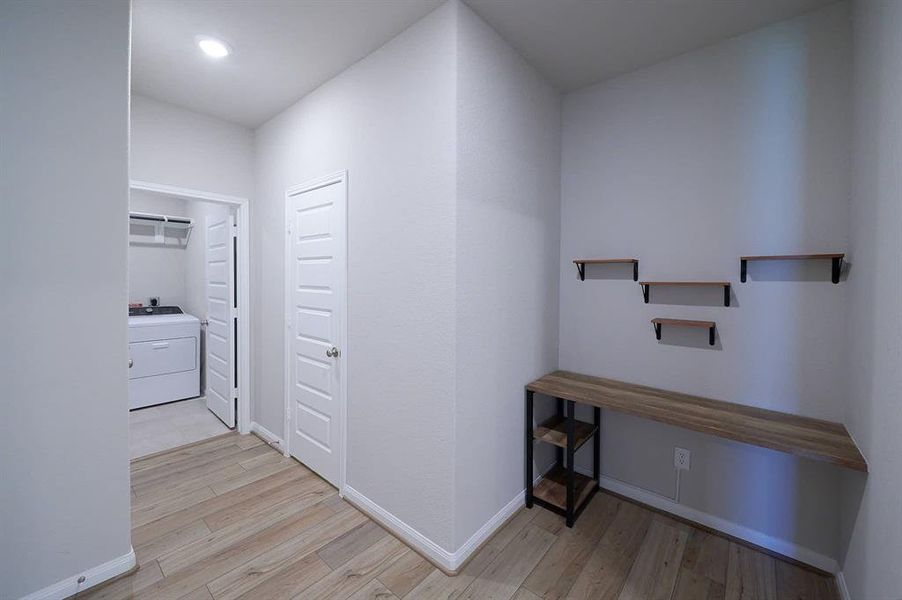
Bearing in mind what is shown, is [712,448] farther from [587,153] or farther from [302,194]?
[302,194]

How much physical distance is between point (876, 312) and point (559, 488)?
1796 mm

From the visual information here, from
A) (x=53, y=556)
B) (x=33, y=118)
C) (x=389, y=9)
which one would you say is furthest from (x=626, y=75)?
(x=53, y=556)

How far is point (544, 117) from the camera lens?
242 centimetres

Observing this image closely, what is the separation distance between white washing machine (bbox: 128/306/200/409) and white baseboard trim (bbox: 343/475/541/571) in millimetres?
3081

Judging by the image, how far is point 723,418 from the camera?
1.75 m

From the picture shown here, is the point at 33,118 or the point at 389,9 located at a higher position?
the point at 389,9

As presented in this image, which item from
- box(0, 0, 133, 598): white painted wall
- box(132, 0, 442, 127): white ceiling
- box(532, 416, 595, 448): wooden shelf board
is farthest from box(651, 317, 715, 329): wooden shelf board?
box(0, 0, 133, 598): white painted wall

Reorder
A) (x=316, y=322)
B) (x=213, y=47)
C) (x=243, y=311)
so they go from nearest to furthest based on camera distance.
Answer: (x=213, y=47) < (x=316, y=322) < (x=243, y=311)

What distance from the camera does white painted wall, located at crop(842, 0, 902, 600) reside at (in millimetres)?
1125

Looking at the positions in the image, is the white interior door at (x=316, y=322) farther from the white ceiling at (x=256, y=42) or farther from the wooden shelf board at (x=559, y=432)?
the wooden shelf board at (x=559, y=432)

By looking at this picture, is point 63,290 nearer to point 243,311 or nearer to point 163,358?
point 243,311

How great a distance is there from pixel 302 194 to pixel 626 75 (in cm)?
238

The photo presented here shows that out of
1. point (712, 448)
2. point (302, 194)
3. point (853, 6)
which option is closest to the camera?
point (853, 6)

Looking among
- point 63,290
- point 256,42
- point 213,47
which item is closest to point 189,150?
point 213,47
